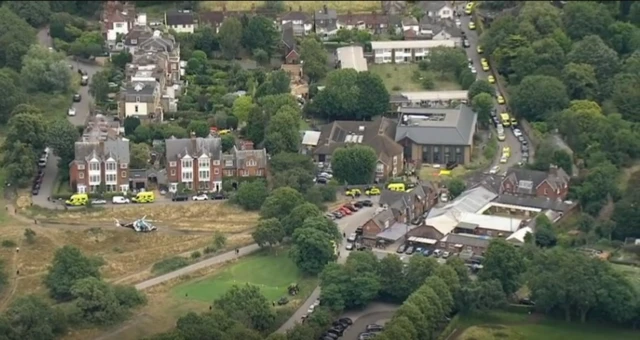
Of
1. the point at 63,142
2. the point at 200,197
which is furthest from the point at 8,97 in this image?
the point at 200,197

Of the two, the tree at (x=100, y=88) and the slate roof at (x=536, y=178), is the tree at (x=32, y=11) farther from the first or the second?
the slate roof at (x=536, y=178)

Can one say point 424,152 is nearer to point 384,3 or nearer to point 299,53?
point 299,53

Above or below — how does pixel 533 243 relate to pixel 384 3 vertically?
below

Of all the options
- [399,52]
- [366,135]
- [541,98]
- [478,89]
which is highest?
[399,52]

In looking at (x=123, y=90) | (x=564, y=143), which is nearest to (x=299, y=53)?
(x=123, y=90)

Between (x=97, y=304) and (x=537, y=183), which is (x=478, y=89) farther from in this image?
(x=97, y=304)

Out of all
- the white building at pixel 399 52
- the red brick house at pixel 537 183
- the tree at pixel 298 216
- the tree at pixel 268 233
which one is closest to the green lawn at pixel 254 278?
the tree at pixel 268 233
